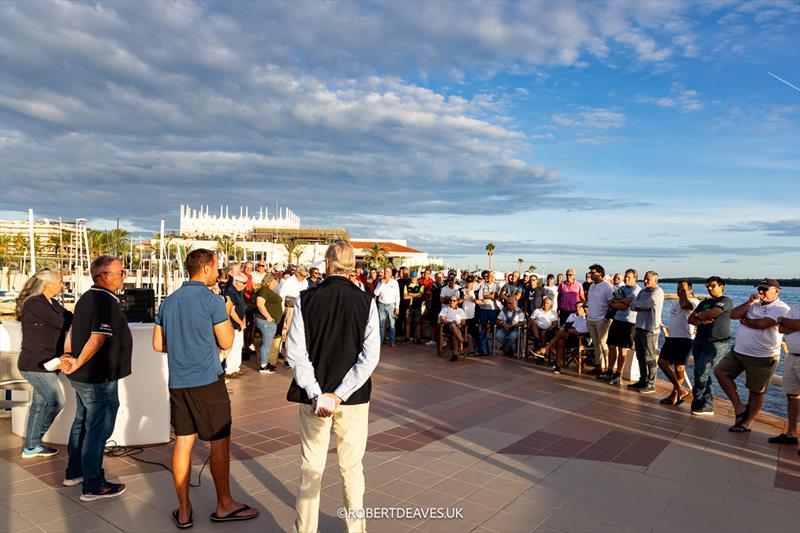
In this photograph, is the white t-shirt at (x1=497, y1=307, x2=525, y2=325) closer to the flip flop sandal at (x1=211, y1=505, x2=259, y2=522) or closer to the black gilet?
the flip flop sandal at (x1=211, y1=505, x2=259, y2=522)

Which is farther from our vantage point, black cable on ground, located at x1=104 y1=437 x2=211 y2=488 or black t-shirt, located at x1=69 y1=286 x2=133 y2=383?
black cable on ground, located at x1=104 y1=437 x2=211 y2=488

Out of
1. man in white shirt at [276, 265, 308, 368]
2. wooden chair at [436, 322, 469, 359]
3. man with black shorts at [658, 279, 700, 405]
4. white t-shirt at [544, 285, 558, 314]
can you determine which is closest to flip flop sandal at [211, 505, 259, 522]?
man with black shorts at [658, 279, 700, 405]

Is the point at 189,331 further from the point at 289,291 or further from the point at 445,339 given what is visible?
the point at 445,339

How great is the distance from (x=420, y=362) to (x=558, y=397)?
10.6ft

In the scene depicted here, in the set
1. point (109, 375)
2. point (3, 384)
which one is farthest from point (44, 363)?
point (3, 384)

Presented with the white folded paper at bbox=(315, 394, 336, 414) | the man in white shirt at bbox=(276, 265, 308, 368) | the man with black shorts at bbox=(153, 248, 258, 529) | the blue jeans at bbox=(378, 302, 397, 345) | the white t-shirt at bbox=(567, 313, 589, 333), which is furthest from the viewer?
the blue jeans at bbox=(378, 302, 397, 345)

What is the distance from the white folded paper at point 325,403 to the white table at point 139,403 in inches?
107

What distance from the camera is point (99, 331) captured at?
12.7 ft

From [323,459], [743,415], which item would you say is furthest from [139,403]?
[743,415]

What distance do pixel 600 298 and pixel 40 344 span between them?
25.0 ft

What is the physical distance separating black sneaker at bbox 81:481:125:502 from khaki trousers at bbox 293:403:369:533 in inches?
64.1

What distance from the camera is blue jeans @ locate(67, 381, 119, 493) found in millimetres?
3803

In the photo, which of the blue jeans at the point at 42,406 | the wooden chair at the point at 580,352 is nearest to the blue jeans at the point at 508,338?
the wooden chair at the point at 580,352

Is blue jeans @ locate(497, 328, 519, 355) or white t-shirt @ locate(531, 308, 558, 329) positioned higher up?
white t-shirt @ locate(531, 308, 558, 329)
